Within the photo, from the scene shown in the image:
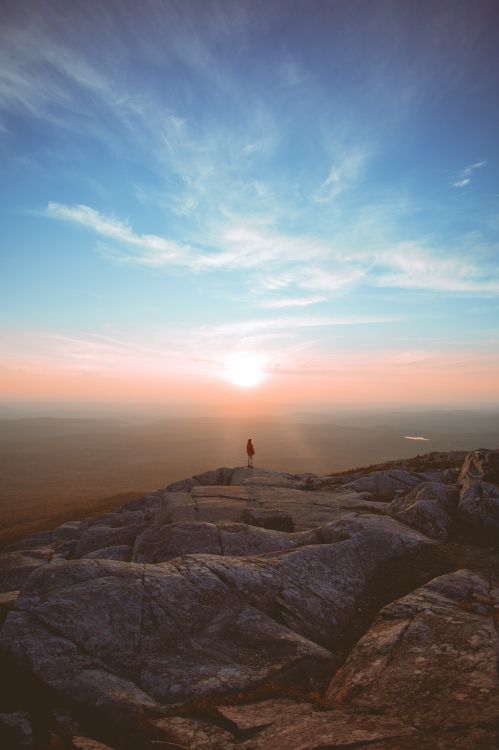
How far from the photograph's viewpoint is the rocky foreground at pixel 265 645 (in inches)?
299

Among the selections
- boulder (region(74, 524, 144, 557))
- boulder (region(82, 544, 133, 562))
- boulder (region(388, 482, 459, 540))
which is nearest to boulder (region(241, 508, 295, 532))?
boulder (region(388, 482, 459, 540))

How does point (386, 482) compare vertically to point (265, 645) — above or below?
below

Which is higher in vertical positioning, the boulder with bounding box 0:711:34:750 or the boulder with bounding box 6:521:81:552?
the boulder with bounding box 0:711:34:750

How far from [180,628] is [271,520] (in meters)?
11.3

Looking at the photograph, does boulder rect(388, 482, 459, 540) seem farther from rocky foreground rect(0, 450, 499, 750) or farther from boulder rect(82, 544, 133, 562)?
boulder rect(82, 544, 133, 562)

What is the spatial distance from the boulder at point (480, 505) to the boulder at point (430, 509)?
0.75 meters

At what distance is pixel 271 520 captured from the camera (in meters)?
21.9

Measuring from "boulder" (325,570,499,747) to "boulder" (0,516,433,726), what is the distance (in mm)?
1384

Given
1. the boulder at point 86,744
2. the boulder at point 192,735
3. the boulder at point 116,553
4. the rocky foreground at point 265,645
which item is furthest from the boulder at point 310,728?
the boulder at point 116,553

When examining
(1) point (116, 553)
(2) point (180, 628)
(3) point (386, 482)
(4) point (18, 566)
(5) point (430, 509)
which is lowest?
(4) point (18, 566)

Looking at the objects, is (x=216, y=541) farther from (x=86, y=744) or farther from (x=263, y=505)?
(x=86, y=744)

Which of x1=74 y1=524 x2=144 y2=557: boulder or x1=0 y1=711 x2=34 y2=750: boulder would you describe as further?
x1=74 y1=524 x2=144 y2=557: boulder

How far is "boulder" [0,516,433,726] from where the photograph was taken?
9281 mm

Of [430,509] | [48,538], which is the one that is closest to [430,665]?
[430,509]
